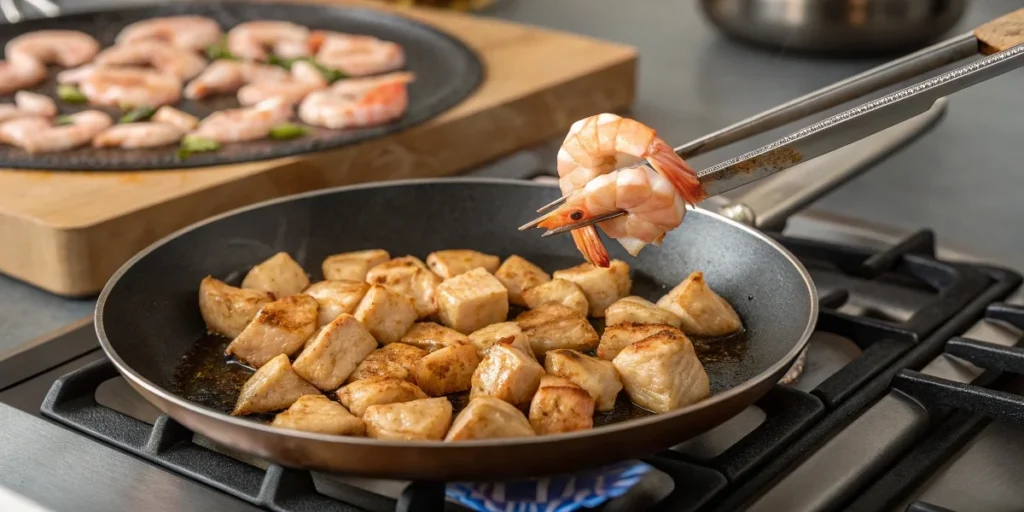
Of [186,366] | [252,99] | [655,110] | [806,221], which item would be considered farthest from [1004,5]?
[186,366]

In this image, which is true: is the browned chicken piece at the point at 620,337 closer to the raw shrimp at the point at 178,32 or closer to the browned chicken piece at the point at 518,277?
the browned chicken piece at the point at 518,277

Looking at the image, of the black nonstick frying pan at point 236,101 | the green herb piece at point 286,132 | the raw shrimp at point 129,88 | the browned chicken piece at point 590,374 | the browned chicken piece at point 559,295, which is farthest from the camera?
the raw shrimp at point 129,88

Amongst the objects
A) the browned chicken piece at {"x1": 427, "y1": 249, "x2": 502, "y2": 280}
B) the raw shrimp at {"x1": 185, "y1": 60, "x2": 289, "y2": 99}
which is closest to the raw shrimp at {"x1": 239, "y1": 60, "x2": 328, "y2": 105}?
the raw shrimp at {"x1": 185, "y1": 60, "x2": 289, "y2": 99}

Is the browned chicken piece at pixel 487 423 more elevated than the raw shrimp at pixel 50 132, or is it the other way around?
the browned chicken piece at pixel 487 423

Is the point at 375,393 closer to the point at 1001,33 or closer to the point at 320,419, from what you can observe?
the point at 320,419

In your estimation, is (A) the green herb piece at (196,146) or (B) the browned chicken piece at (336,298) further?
(A) the green herb piece at (196,146)

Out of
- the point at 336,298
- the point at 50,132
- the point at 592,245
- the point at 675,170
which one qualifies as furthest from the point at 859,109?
the point at 50,132

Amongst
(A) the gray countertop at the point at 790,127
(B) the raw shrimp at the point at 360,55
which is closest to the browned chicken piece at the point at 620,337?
(A) the gray countertop at the point at 790,127
